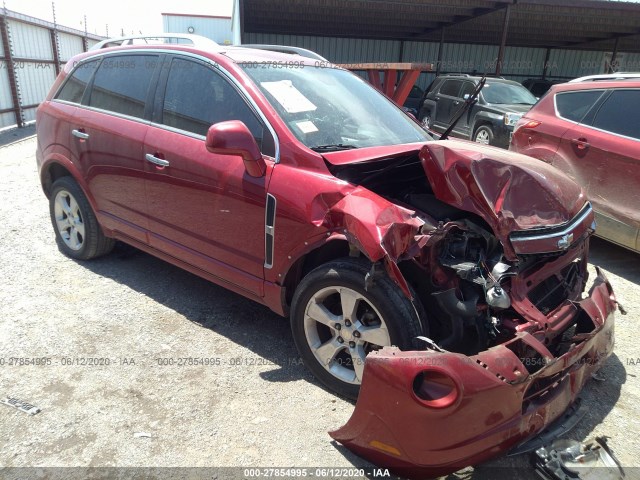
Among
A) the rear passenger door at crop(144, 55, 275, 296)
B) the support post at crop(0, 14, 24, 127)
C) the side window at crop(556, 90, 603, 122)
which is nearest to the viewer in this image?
the rear passenger door at crop(144, 55, 275, 296)

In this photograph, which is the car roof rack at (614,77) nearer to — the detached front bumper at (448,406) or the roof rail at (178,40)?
the detached front bumper at (448,406)

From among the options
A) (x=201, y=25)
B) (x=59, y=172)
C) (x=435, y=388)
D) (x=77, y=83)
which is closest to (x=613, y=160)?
(x=435, y=388)

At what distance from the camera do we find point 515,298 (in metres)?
2.36

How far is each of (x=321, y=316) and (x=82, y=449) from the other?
136 cm

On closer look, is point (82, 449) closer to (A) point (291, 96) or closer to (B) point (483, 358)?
(B) point (483, 358)

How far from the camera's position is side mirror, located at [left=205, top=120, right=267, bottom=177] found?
104 inches

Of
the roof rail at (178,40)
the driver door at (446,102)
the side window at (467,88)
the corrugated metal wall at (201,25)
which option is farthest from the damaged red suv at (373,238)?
the corrugated metal wall at (201,25)

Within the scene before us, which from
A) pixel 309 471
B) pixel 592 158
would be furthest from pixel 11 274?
pixel 592 158

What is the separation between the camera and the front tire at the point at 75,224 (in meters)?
4.25

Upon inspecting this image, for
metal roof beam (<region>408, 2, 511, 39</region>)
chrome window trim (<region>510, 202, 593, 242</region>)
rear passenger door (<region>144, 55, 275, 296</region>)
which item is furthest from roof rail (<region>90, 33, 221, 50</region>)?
metal roof beam (<region>408, 2, 511, 39</region>)

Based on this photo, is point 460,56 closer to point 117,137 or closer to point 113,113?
point 113,113

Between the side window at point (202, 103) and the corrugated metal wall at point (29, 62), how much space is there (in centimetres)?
1152

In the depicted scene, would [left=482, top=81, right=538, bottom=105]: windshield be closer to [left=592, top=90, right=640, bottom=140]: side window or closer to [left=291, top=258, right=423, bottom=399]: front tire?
[left=592, top=90, right=640, bottom=140]: side window

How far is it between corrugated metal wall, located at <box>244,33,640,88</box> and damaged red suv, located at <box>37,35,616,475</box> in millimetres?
16635
